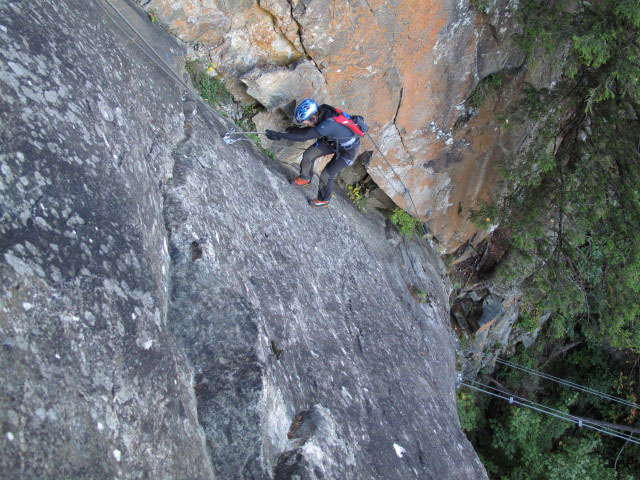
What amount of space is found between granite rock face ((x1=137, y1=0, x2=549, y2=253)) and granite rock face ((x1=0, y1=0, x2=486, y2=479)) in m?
0.82

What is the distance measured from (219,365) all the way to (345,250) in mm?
3891

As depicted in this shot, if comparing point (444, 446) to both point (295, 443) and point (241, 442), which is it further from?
point (241, 442)

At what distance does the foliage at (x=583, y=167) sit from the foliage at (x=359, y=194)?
6.99ft

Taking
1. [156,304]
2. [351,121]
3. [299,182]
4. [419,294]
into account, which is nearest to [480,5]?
[351,121]

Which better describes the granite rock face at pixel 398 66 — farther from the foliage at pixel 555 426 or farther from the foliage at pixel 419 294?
the foliage at pixel 555 426

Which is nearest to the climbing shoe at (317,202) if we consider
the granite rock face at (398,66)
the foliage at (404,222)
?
the granite rock face at (398,66)

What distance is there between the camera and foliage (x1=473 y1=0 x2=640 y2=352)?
614cm

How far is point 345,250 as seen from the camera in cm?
716

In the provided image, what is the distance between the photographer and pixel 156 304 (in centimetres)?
331

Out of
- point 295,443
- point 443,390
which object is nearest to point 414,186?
point 443,390

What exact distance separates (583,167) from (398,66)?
335 cm

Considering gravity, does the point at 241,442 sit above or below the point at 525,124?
below

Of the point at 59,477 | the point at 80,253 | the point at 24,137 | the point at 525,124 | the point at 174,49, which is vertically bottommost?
the point at 59,477

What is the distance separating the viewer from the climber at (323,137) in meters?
5.89
